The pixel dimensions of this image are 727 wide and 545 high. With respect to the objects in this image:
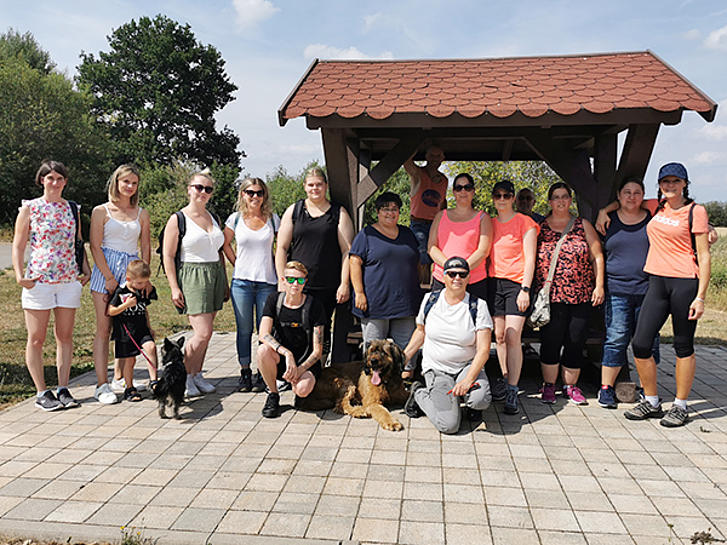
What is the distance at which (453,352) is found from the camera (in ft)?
13.8

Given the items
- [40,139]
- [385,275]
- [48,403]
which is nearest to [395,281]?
[385,275]

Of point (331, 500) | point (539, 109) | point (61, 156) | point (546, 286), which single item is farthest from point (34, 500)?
point (61, 156)

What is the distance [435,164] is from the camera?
644 centimetres

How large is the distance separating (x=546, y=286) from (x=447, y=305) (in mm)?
1001

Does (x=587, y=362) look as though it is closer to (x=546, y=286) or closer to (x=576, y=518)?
(x=546, y=286)

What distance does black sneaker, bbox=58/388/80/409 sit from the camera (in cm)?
453

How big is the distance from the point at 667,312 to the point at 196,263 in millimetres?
4065

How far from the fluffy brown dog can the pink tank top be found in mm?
857

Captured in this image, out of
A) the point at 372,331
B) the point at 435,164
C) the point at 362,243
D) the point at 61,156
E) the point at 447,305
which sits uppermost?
the point at 61,156

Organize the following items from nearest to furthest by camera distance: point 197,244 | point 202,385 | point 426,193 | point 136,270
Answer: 1. point 136,270
2. point 197,244
3. point 202,385
4. point 426,193

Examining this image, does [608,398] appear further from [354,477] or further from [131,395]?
[131,395]

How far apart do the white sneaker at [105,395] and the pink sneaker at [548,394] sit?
3.88 meters

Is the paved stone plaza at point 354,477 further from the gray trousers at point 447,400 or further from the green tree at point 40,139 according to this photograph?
the green tree at point 40,139

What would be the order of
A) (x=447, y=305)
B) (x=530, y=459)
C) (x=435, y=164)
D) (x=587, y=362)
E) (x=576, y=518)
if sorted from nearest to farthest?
(x=576, y=518), (x=530, y=459), (x=447, y=305), (x=587, y=362), (x=435, y=164)
